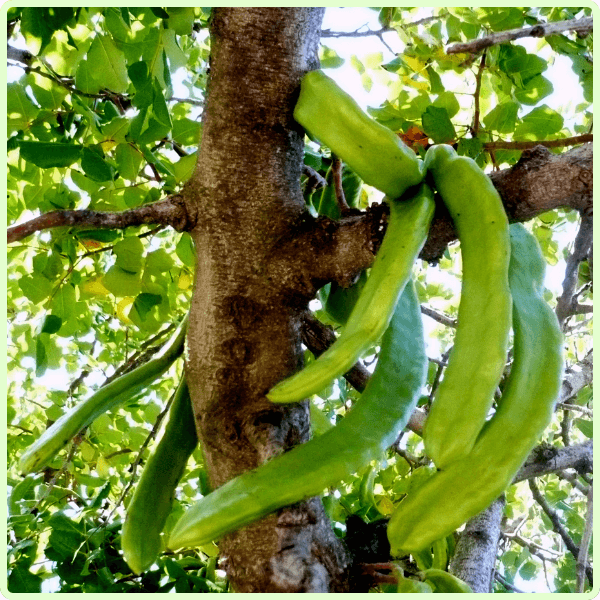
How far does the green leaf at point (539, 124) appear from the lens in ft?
4.97

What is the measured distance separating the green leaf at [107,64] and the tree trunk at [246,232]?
12.6 inches

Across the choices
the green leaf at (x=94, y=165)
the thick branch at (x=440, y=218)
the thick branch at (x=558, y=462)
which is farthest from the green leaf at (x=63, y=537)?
the thick branch at (x=558, y=462)

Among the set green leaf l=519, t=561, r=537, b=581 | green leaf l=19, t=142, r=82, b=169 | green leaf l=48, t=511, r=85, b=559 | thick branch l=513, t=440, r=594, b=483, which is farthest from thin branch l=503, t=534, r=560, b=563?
green leaf l=19, t=142, r=82, b=169

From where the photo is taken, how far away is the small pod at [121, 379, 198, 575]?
118cm

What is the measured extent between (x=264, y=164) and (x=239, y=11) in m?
0.29

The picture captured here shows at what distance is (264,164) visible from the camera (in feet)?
4.09

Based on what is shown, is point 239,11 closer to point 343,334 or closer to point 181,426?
point 343,334

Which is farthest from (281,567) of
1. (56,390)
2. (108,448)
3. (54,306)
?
(56,390)

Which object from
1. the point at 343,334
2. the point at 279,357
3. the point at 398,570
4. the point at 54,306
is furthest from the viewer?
the point at 54,306

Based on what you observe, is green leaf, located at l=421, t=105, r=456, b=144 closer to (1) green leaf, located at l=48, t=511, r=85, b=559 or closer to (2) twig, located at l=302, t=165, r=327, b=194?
(2) twig, located at l=302, t=165, r=327, b=194

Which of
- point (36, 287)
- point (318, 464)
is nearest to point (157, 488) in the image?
point (318, 464)

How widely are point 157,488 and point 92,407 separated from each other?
20 cm

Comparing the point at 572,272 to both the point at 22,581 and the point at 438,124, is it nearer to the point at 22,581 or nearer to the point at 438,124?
the point at 438,124

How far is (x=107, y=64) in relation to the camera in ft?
4.93
